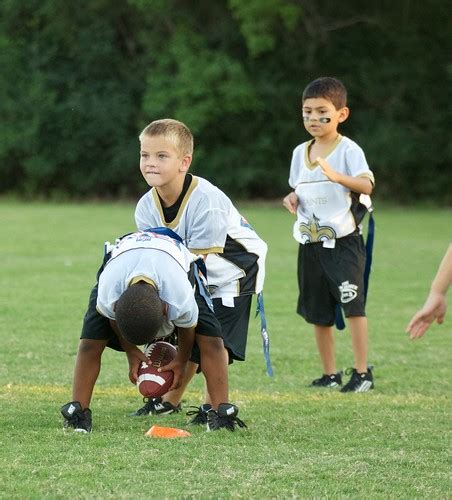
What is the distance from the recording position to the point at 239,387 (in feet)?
25.6

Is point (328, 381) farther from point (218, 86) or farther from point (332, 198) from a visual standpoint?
point (218, 86)

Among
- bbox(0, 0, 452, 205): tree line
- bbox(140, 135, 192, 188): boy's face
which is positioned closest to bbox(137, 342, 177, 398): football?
bbox(140, 135, 192, 188): boy's face

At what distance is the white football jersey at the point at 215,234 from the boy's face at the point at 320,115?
1558mm

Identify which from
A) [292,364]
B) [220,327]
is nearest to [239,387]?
[292,364]

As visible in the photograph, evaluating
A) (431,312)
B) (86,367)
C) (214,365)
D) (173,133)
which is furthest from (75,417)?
(431,312)

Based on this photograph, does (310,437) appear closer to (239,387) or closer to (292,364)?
(239,387)

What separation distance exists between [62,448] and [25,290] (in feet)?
24.6

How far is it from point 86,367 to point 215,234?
96 centimetres

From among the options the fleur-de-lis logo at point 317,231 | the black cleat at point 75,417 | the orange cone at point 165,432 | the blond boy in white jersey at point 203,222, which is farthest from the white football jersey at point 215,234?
the fleur-de-lis logo at point 317,231

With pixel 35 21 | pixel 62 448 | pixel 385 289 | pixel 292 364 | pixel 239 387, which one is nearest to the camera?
pixel 62 448

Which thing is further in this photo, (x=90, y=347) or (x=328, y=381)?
(x=328, y=381)

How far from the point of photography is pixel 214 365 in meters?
6.02

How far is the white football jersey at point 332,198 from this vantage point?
7.98 metres

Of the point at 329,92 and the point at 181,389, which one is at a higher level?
the point at 329,92
